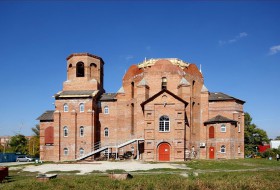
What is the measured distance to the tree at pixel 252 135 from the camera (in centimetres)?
6601

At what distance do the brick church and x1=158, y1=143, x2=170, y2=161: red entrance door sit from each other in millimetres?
1821

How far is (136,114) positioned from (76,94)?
894cm

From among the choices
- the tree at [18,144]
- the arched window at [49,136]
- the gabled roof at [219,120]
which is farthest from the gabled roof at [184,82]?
the tree at [18,144]

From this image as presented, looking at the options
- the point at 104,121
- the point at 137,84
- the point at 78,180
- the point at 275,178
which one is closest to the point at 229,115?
the point at 137,84

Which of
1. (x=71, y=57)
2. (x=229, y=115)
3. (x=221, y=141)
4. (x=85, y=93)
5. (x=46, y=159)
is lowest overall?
(x=46, y=159)

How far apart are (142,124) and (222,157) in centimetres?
1152

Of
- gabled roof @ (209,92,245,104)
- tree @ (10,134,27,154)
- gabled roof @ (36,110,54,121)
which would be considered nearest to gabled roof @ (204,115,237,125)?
gabled roof @ (209,92,245,104)

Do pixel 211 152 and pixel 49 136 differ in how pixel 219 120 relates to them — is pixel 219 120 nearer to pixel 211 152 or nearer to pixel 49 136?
pixel 211 152

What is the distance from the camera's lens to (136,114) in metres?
46.5

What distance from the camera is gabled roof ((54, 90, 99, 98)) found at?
4672 centimetres

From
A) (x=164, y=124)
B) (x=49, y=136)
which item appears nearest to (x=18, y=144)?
(x=49, y=136)

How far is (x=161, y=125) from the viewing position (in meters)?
41.9

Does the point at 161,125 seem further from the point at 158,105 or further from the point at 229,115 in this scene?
the point at 229,115

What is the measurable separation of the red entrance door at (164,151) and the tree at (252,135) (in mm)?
29633
